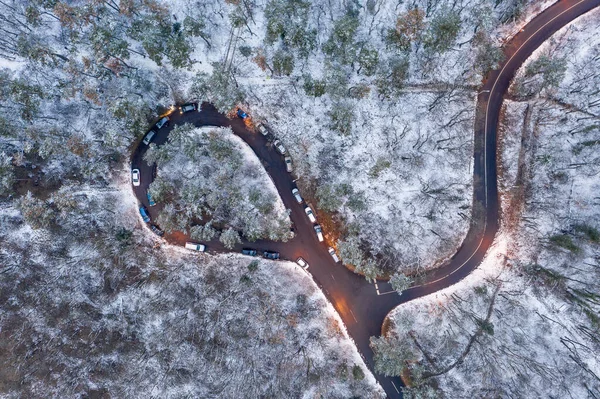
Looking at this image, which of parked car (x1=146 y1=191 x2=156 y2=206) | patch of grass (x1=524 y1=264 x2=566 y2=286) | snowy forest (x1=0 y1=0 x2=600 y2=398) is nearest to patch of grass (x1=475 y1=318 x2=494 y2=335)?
snowy forest (x1=0 y1=0 x2=600 y2=398)

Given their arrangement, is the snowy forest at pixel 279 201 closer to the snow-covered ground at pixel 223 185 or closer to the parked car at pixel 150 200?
the snow-covered ground at pixel 223 185

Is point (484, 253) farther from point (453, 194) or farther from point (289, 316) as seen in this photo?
point (289, 316)

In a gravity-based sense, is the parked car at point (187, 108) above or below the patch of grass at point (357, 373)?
above

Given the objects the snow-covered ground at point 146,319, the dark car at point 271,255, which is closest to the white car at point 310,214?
the dark car at point 271,255

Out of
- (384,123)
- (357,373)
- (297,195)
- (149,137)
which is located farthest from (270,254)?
(384,123)

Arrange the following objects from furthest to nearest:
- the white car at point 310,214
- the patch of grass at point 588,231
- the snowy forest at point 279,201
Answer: the white car at point 310,214 < the patch of grass at point 588,231 < the snowy forest at point 279,201
